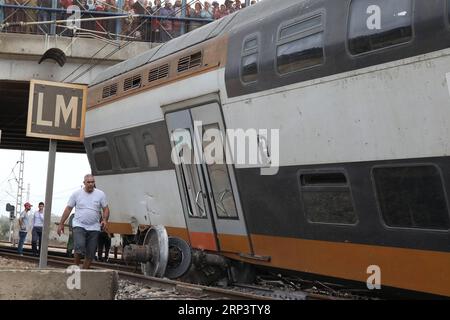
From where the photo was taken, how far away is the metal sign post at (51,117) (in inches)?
256

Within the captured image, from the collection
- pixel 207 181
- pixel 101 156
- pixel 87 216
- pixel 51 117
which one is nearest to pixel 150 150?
pixel 87 216

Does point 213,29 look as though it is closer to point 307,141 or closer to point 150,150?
point 150,150

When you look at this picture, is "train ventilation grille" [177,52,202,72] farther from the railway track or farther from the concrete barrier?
the concrete barrier

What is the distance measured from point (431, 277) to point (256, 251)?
8.37 ft

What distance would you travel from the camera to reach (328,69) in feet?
19.2

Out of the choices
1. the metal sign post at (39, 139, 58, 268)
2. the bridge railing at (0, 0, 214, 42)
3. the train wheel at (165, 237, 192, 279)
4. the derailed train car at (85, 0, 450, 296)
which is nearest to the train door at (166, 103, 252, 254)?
the derailed train car at (85, 0, 450, 296)

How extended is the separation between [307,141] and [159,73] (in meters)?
3.53

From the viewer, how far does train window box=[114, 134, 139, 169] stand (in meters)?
9.72

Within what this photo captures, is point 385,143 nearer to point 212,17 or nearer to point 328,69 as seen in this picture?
point 328,69

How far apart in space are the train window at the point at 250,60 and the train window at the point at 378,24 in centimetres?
145

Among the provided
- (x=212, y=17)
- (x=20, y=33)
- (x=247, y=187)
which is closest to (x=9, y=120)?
(x=20, y=33)

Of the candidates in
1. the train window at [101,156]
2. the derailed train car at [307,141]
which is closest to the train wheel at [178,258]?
the derailed train car at [307,141]

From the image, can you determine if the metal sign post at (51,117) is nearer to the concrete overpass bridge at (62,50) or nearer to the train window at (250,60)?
the train window at (250,60)

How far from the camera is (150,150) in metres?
9.20
